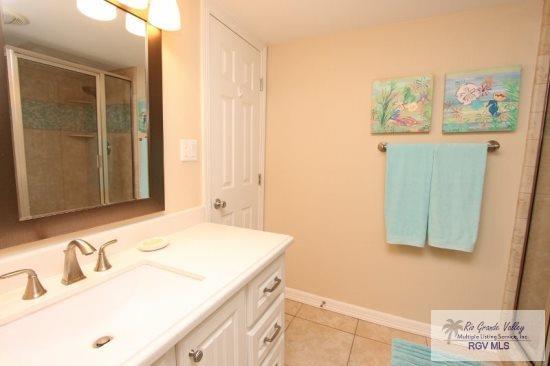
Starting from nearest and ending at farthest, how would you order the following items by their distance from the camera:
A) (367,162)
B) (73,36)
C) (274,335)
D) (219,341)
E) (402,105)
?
(219,341) → (73,36) → (274,335) → (402,105) → (367,162)

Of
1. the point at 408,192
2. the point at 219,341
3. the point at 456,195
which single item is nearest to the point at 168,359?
the point at 219,341

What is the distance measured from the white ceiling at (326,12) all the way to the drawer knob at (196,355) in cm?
168

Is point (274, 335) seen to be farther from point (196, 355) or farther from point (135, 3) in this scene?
point (135, 3)

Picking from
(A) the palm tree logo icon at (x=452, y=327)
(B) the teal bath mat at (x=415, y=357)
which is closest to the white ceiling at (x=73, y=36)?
(B) the teal bath mat at (x=415, y=357)

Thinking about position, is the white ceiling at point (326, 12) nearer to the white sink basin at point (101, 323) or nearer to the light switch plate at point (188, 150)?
the light switch plate at point (188, 150)

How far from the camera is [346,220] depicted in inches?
75.4

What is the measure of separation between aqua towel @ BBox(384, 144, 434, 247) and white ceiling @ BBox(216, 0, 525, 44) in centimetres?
80

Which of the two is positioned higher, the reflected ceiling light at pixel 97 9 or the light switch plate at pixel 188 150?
the reflected ceiling light at pixel 97 9

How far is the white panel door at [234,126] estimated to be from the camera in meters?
1.54

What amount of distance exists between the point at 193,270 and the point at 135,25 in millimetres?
1046

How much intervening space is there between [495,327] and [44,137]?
2541 mm

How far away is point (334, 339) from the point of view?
1708mm

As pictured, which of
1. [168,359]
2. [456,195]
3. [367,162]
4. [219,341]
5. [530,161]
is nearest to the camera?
[168,359]

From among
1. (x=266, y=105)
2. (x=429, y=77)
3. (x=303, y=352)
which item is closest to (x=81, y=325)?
(x=303, y=352)
